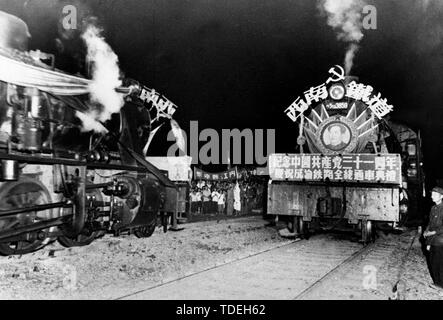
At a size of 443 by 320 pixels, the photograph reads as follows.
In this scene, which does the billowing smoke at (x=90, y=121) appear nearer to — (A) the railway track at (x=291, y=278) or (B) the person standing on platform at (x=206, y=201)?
(A) the railway track at (x=291, y=278)

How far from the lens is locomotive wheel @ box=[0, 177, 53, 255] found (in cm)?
471

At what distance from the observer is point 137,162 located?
6.68 metres

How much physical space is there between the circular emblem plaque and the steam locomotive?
4320 millimetres

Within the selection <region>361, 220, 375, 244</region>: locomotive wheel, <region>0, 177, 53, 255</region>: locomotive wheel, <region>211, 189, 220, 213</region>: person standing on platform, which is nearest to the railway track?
<region>361, 220, 375, 244</region>: locomotive wheel

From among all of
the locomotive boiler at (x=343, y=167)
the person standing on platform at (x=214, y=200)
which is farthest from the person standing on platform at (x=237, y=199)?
the locomotive boiler at (x=343, y=167)

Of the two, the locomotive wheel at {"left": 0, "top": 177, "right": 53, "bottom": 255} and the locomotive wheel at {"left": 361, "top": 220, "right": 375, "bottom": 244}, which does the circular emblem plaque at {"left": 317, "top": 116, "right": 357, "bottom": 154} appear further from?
the locomotive wheel at {"left": 0, "top": 177, "right": 53, "bottom": 255}

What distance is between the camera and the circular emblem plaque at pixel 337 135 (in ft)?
29.4

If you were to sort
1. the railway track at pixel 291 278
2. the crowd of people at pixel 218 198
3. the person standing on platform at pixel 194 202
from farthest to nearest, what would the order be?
the crowd of people at pixel 218 198 < the person standing on platform at pixel 194 202 < the railway track at pixel 291 278

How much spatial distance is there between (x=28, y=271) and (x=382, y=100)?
26.5 ft

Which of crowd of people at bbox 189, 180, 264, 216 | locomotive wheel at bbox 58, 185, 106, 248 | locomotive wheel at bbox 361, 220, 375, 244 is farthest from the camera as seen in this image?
crowd of people at bbox 189, 180, 264, 216

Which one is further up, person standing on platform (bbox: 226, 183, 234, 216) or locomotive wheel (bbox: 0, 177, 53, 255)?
locomotive wheel (bbox: 0, 177, 53, 255)

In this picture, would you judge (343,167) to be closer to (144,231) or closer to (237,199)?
(144,231)

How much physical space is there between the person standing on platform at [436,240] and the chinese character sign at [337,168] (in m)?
2.38
